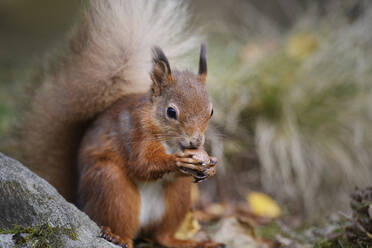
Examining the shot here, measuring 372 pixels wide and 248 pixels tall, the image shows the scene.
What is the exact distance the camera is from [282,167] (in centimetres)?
289

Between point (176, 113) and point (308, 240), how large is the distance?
939mm

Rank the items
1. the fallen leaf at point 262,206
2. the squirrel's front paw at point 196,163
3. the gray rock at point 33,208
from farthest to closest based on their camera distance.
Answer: the fallen leaf at point 262,206 < the squirrel's front paw at point 196,163 < the gray rock at point 33,208

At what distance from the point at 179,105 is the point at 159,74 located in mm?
159

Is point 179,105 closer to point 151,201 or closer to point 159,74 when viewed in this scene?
point 159,74

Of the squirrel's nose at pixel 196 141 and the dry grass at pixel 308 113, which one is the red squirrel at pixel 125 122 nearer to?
the squirrel's nose at pixel 196 141

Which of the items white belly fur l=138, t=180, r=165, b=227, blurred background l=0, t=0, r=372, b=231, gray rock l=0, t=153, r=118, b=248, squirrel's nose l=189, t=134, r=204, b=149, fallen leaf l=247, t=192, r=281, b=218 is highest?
blurred background l=0, t=0, r=372, b=231

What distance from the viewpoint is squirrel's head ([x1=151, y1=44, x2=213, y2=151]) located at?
54.9 inches

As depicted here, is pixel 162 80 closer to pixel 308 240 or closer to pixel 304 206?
pixel 308 240

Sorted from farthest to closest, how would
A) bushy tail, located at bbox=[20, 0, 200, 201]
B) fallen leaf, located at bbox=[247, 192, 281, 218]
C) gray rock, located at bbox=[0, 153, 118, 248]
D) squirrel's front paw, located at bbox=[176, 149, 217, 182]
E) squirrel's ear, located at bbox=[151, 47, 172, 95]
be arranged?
fallen leaf, located at bbox=[247, 192, 281, 218] < bushy tail, located at bbox=[20, 0, 200, 201] < squirrel's ear, located at bbox=[151, 47, 172, 95] < squirrel's front paw, located at bbox=[176, 149, 217, 182] < gray rock, located at bbox=[0, 153, 118, 248]

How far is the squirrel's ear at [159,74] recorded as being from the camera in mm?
1482

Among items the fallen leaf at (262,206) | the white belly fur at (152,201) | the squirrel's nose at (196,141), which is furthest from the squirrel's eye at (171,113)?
the fallen leaf at (262,206)

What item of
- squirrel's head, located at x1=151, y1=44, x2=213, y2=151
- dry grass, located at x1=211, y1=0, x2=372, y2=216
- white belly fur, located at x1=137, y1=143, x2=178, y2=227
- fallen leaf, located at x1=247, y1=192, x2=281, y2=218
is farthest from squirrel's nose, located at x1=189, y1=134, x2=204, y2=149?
dry grass, located at x1=211, y1=0, x2=372, y2=216

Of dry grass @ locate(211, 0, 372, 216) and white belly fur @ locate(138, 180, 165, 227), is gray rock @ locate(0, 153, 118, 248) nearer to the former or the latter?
white belly fur @ locate(138, 180, 165, 227)

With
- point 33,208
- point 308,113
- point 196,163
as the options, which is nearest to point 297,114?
point 308,113
